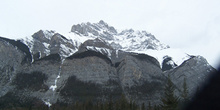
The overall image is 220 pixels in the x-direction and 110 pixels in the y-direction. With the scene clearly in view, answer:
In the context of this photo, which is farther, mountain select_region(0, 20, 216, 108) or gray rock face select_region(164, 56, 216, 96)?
gray rock face select_region(164, 56, 216, 96)

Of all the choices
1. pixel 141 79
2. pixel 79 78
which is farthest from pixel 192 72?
pixel 79 78

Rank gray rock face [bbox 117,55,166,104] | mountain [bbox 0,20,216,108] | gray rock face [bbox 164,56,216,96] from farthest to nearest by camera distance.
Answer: gray rock face [bbox 164,56,216,96]
gray rock face [bbox 117,55,166,104]
mountain [bbox 0,20,216,108]

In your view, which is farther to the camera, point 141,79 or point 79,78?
point 141,79

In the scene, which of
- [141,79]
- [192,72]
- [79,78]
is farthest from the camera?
[192,72]

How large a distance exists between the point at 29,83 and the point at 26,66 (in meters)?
23.4

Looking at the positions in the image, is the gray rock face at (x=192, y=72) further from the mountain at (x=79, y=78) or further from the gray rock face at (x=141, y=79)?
the gray rock face at (x=141, y=79)

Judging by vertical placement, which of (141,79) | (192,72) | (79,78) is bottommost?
(79,78)

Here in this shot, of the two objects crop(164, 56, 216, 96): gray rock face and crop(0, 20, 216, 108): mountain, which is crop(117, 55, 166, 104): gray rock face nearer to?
crop(0, 20, 216, 108): mountain

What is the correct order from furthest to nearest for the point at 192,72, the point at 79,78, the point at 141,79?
the point at 192,72 < the point at 141,79 < the point at 79,78

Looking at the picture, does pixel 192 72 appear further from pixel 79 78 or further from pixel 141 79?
pixel 79 78

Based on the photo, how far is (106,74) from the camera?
168500mm

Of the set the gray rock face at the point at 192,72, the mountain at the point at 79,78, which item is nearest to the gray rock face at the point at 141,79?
the mountain at the point at 79,78

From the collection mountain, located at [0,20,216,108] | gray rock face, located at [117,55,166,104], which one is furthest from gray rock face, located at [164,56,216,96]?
gray rock face, located at [117,55,166,104]

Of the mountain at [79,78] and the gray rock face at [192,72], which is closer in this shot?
the mountain at [79,78]
